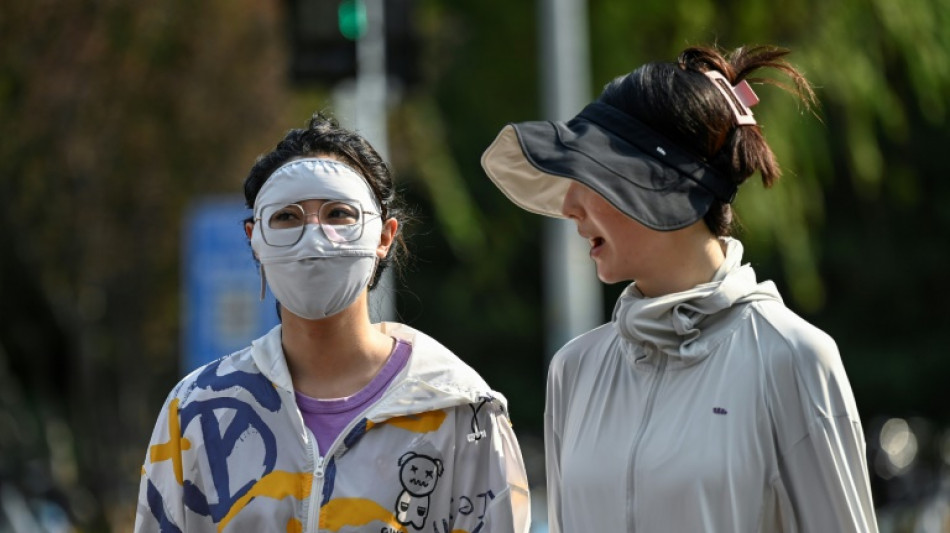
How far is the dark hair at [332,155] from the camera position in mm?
4074

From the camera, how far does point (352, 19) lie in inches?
402

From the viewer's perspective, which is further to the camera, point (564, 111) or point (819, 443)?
point (564, 111)

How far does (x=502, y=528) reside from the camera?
388cm

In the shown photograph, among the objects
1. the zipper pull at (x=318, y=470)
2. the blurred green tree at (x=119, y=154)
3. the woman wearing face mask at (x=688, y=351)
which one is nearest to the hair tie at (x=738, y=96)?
the woman wearing face mask at (x=688, y=351)

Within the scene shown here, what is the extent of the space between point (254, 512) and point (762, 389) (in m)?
1.18

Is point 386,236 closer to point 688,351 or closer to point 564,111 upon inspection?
point 688,351

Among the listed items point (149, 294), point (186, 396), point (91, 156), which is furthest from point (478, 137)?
point (186, 396)

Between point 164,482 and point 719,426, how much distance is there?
1.31 meters

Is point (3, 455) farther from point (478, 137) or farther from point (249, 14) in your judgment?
point (478, 137)

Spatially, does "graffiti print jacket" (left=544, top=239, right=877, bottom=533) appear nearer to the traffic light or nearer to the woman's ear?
the woman's ear

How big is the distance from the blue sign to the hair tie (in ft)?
22.1

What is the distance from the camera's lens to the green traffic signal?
10.2m

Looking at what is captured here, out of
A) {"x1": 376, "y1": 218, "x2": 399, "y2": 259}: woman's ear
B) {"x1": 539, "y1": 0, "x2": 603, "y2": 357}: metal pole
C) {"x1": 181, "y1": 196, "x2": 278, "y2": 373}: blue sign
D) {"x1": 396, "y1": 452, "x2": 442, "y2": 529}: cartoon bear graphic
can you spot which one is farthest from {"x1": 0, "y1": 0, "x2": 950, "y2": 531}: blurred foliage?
{"x1": 396, "y1": 452, "x2": 442, "y2": 529}: cartoon bear graphic

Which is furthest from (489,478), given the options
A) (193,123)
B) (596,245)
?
(193,123)
